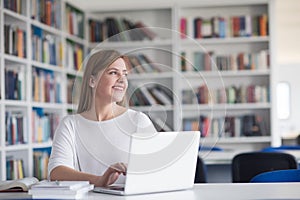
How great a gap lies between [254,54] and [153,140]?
466 centimetres

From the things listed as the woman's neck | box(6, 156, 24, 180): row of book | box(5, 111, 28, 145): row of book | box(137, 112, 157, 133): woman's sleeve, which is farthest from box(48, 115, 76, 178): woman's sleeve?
box(6, 156, 24, 180): row of book

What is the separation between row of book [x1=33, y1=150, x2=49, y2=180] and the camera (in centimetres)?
527

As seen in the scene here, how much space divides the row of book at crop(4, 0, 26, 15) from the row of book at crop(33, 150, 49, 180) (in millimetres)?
1229

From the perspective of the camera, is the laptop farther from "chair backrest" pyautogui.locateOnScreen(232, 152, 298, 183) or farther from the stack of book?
"chair backrest" pyautogui.locateOnScreen(232, 152, 298, 183)

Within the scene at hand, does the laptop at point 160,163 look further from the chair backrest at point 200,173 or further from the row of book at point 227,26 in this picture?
the row of book at point 227,26

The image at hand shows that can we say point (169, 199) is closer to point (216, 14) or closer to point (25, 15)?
point (25, 15)

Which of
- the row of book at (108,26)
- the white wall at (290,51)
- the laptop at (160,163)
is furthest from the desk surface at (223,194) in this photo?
the white wall at (290,51)

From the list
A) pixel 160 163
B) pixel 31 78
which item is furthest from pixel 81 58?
pixel 160 163

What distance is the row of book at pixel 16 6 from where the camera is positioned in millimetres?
4694

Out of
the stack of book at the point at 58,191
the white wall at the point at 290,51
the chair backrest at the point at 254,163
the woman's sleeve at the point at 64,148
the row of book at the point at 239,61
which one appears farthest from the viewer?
the white wall at the point at 290,51

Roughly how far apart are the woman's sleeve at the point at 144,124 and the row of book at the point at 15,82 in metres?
2.66

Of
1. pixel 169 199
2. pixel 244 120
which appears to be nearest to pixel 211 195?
pixel 169 199

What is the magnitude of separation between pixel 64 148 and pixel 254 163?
6.18 ft

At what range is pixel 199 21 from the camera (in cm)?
648
